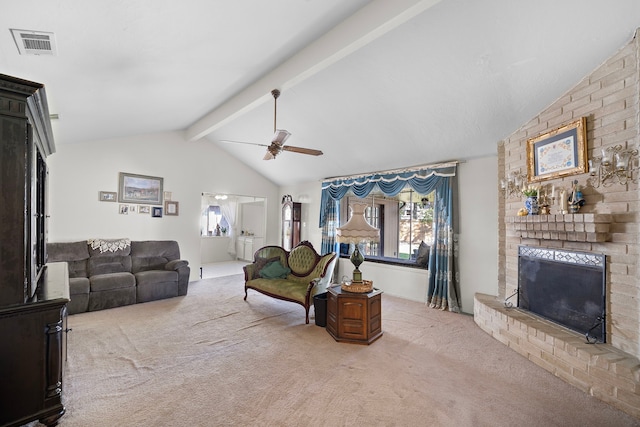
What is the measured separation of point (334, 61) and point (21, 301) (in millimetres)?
3043

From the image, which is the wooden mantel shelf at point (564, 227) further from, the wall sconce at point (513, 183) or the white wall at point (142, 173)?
the white wall at point (142, 173)

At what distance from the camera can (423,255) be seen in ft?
16.5

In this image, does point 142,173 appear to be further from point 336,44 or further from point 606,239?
point 606,239

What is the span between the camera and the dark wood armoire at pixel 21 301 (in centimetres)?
168

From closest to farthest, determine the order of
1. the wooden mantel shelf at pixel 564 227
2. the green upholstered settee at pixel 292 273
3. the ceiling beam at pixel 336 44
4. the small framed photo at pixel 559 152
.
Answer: the ceiling beam at pixel 336 44 → the wooden mantel shelf at pixel 564 227 → the small framed photo at pixel 559 152 → the green upholstered settee at pixel 292 273

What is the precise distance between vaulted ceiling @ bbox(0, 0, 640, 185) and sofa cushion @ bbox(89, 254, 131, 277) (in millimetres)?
1988

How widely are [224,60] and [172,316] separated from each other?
338 centimetres

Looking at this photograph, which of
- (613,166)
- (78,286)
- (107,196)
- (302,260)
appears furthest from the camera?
(107,196)

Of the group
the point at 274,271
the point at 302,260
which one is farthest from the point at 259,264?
the point at 302,260

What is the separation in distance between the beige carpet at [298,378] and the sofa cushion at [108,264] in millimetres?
1045

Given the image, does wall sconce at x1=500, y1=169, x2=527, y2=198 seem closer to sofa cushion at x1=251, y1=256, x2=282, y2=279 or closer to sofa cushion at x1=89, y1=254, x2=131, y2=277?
sofa cushion at x1=251, y1=256, x2=282, y2=279

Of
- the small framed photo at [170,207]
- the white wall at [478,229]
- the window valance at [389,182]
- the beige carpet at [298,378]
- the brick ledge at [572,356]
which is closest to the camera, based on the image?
the beige carpet at [298,378]

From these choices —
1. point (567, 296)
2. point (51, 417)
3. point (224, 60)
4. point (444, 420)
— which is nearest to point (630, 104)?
point (567, 296)

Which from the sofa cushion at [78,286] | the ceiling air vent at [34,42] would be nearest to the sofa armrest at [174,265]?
the sofa cushion at [78,286]
